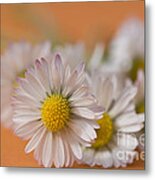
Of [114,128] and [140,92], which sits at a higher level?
[140,92]

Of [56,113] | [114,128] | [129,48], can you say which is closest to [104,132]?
[114,128]

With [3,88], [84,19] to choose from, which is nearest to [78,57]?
[84,19]

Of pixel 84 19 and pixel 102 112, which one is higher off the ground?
pixel 84 19

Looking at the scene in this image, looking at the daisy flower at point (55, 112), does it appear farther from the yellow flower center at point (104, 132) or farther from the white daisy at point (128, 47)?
the white daisy at point (128, 47)

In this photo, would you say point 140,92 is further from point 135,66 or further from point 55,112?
point 55,112

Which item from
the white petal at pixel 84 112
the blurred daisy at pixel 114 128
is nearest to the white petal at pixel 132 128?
the blurred daisy at pixel 114 128

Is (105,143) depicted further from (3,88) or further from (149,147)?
(3,88)

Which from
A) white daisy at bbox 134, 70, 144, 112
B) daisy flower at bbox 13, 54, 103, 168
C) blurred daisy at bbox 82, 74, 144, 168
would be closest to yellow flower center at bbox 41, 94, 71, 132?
daisy flower at bbox 13, 54, 103, 168
